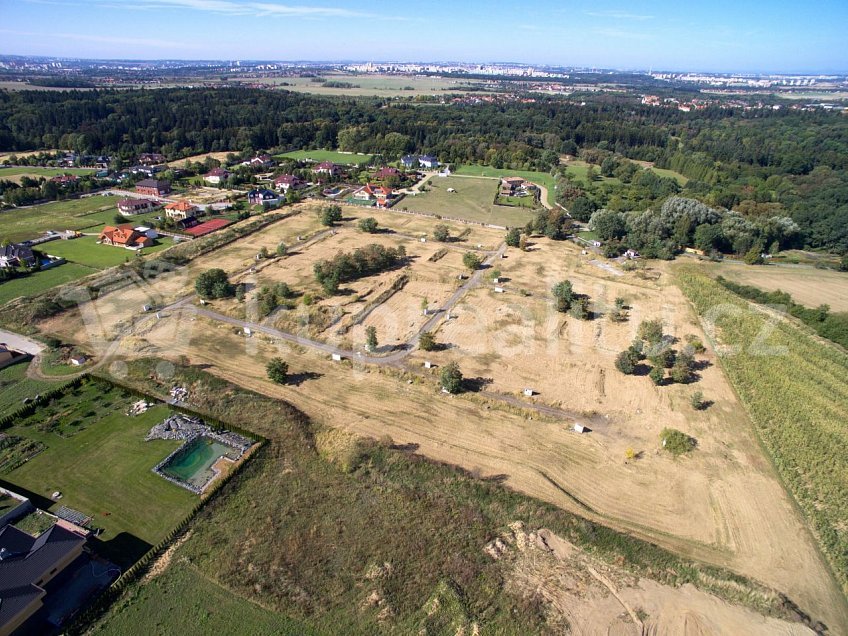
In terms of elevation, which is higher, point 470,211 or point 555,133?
point 555,133

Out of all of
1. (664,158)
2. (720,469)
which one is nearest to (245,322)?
(720,469)

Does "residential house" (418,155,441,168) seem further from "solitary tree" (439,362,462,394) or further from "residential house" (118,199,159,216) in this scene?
"solitary tree" (439,362,462,394)

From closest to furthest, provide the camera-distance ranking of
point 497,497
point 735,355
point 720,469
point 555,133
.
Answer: point 497,497, point 720,469, point 735,355, point 555,133

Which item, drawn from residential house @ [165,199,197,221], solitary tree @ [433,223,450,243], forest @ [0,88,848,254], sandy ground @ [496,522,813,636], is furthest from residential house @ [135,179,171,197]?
sandy ground @ [496,522,813,636]

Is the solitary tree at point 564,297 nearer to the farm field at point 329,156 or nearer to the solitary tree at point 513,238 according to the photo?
the solitary tree at point 513,238

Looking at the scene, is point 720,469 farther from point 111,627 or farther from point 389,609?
point 111,627

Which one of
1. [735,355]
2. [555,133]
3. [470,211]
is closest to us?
[735,355]
